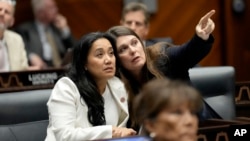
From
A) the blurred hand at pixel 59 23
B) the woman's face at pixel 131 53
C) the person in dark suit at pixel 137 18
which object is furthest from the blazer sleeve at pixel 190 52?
the blurred hand at pixel 59 23

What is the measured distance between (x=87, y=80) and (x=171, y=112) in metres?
1.16

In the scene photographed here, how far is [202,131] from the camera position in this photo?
7.04ft

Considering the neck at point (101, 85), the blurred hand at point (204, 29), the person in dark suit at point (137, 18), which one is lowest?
the neck at point (101, 85)

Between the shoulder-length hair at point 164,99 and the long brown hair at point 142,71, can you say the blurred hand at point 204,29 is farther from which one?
the shoulder-length hair at point 164,99

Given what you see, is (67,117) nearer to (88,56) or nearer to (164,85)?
(88,56)

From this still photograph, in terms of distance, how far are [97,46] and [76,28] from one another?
9.41 feet

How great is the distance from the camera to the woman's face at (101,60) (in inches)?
104

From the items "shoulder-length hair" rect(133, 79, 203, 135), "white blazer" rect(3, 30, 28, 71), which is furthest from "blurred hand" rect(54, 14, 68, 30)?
"shoulder-length hair" rect(133, 79, 203, 135)

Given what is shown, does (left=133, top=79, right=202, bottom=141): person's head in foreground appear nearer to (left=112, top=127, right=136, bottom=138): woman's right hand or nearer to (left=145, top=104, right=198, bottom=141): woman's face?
(left=145, top=104, right=198, bottom=141): woman's face

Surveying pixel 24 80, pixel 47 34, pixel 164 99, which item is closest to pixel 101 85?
pixel 24 80

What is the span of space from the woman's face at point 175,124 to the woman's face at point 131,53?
121 centimetres

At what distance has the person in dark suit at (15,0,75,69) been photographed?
4840mm

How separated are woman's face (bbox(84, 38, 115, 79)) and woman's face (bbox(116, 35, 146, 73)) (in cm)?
10

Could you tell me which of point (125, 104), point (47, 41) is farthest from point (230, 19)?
point (125, 104)
